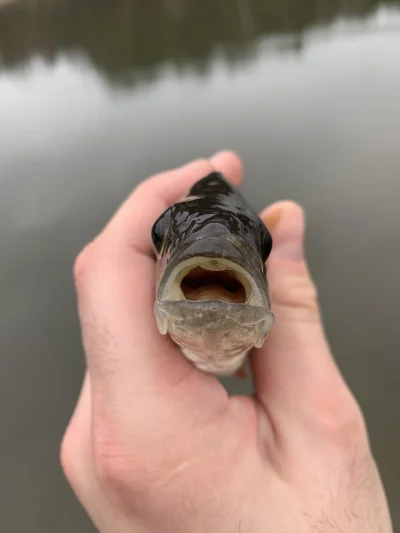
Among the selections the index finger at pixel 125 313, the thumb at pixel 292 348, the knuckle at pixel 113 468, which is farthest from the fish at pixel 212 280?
the knuckle at pixel 113 468

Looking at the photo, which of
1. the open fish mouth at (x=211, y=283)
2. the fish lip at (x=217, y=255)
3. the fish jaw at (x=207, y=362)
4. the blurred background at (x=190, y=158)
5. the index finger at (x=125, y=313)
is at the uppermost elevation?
the fish lip at (x=217, y=255)

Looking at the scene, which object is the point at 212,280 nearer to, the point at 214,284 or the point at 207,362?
the point at 214,284

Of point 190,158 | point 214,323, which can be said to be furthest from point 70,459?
point 190,158

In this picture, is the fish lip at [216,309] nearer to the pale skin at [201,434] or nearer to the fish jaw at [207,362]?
the fish jaw at [207,362]

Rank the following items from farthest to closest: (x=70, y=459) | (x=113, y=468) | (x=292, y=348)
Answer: (x=70, y=459), (x=292, y=348), (x=113, y=468)

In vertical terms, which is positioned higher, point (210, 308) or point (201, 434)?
point (210, 308)

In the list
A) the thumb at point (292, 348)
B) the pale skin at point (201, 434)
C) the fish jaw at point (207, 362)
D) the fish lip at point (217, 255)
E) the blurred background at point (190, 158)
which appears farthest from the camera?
the blurred background at point (190, 158)

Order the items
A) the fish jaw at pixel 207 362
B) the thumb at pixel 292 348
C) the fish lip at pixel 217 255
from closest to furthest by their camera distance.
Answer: the fish lip at pixel 217 255
the fish jaw at pixel 207 362
the thumb at pixel 292 348

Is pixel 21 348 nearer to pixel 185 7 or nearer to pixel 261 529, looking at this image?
pixel 261 529
